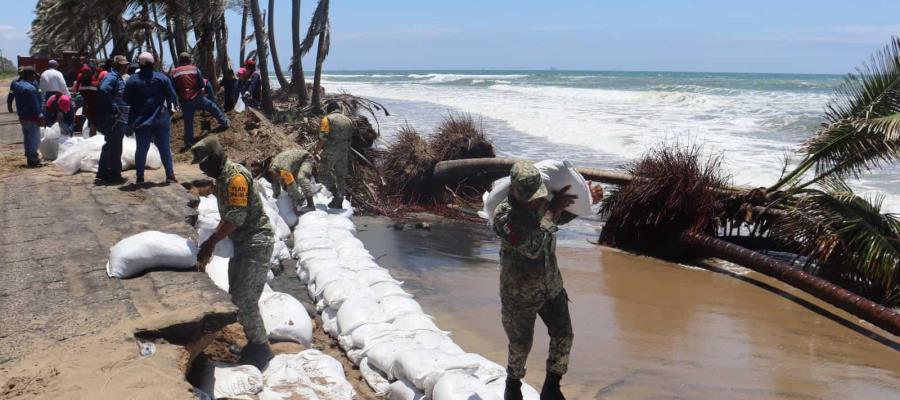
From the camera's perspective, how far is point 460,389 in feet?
11.9

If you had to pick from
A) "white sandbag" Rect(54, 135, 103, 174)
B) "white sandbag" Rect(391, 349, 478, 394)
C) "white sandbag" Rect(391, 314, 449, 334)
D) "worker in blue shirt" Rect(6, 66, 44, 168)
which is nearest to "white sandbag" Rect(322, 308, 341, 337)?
"white sandbag" Rect(391, 314, 449, 334)

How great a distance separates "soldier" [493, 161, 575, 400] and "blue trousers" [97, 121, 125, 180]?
5218mm

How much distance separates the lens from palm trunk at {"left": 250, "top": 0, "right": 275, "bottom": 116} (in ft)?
44.0

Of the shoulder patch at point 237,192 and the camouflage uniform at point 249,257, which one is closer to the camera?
the shoulder patch at point 237,192

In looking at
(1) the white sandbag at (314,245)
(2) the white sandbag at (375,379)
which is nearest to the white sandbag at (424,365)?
(2) the white sandbag at (375,379)

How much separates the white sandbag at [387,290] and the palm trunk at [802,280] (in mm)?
3149

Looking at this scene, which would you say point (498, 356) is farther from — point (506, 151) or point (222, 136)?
point (506, 151)

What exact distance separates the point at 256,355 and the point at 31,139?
6183 mm

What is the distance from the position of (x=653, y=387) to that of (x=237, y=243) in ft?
8.18

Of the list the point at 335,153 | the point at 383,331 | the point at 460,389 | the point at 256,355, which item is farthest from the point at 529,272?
the point at 335,153

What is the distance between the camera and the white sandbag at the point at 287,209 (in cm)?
773

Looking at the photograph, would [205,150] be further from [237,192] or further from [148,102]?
Answer: [148,102]

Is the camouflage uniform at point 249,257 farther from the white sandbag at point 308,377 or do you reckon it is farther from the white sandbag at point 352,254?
the white sandbag at point 352,254

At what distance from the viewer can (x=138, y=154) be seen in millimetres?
Result: 7430
